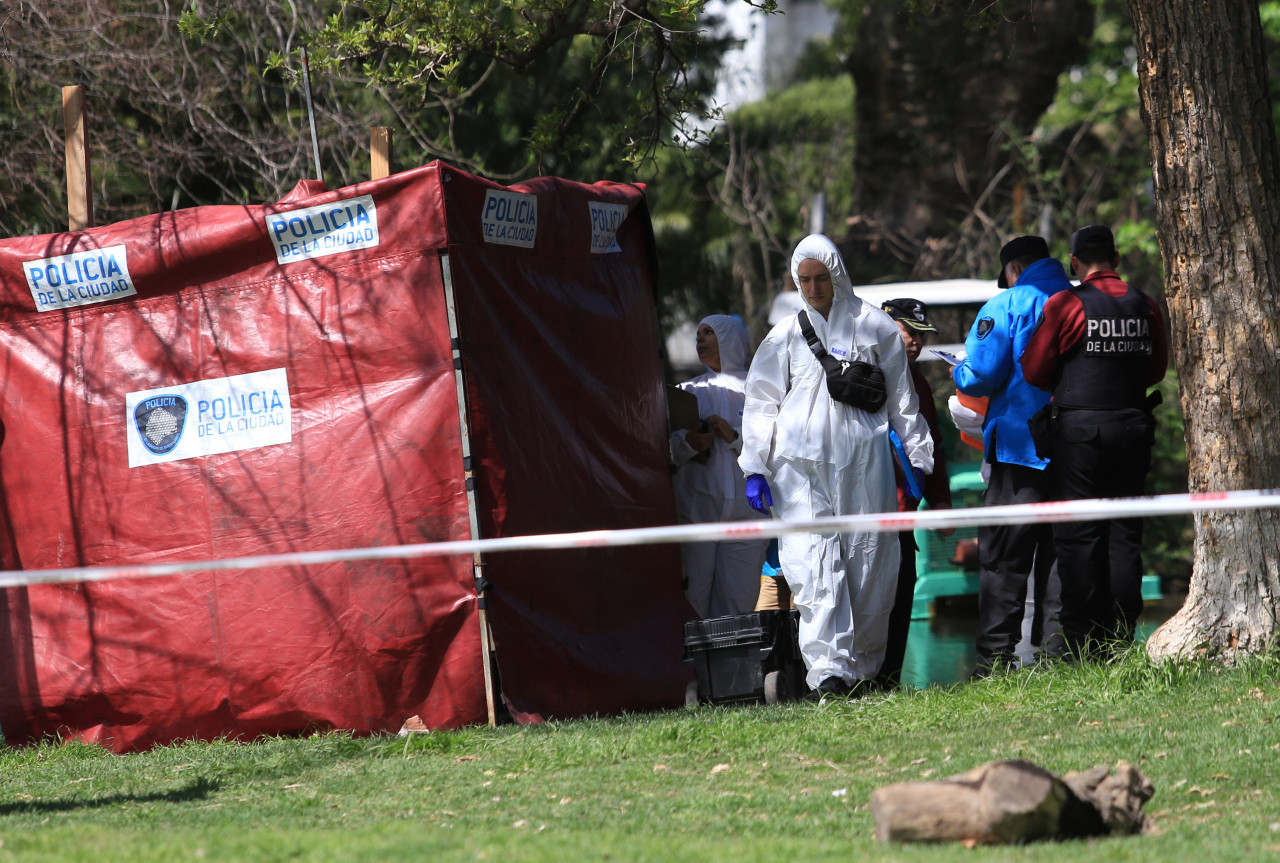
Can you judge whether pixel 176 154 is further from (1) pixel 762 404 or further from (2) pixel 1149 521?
(2) pixel 1149 521

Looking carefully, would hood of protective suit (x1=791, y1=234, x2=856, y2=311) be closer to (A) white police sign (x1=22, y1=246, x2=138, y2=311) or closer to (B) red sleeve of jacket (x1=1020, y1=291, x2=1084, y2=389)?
(B) red sleeve of jacket (x1=1020, y1=291, x2=1084, y2=389)

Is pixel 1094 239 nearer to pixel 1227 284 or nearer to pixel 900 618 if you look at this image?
pixel 1227 284

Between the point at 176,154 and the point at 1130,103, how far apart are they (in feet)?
37.1

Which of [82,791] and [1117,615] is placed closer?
[82,791]

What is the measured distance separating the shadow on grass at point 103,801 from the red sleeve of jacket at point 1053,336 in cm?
374

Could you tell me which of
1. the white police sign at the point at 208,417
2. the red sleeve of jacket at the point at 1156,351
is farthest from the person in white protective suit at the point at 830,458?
A: the white police sign at the point at 208,417

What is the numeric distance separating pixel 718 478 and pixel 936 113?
1124cm

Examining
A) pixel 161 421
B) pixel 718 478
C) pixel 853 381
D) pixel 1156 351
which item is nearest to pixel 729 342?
pixel 718 478

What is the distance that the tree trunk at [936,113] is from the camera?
55.1ft

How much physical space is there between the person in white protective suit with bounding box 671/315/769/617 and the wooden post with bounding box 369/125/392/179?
6.14ft

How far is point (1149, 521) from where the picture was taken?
11.6 meters

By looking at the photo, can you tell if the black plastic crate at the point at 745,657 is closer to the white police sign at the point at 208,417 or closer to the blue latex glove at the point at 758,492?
the blue latex glove at the point at 758,492

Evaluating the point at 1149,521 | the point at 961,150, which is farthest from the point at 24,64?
the point at 961,150

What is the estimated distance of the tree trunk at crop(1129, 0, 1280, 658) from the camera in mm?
5676
